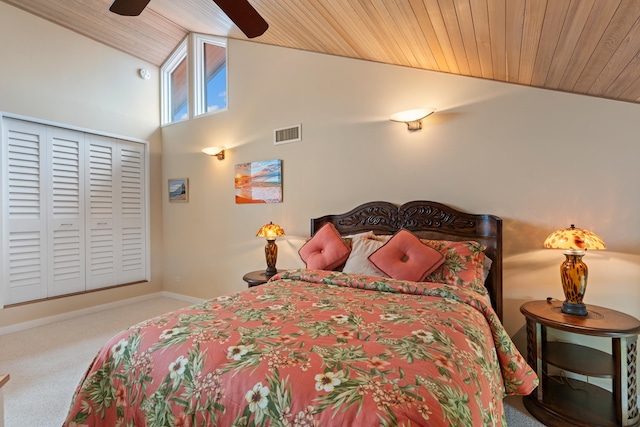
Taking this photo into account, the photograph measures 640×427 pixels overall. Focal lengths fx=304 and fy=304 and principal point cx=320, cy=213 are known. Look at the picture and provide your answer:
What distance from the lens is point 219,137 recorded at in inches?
166

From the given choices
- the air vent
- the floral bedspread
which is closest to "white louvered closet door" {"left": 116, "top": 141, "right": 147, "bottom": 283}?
the air vent

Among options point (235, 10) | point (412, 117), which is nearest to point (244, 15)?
point (235, 10)

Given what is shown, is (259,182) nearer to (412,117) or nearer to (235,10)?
(412,117)

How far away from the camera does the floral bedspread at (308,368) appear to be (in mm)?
910

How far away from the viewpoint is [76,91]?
3.82m

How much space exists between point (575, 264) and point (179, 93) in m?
5.30

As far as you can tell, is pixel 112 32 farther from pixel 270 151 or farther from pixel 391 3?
pixel 391 3

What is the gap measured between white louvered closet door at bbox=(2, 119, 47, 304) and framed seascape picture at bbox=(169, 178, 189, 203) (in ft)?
4.79

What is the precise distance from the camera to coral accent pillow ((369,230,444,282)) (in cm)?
223

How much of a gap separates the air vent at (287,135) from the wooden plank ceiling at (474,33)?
2.89ft

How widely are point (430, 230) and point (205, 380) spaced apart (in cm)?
216

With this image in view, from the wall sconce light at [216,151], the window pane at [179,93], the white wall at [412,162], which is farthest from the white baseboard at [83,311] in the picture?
the window pane at [179,93]

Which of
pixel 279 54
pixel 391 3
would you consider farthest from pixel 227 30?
pixel 391 3

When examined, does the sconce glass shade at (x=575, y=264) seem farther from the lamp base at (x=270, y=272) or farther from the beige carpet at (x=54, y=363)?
the lamp base at (x=270, y=272)
